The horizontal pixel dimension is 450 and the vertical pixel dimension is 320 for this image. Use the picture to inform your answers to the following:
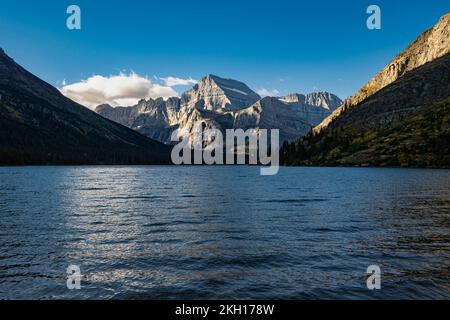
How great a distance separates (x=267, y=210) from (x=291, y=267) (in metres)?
30.2

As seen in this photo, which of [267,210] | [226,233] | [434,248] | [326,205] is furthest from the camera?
[326,205]

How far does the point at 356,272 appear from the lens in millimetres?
24359

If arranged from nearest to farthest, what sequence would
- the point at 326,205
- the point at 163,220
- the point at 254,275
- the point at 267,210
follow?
the point at 254,275 → the point at 163,220 → the point at 267,210 → the point at 326,205

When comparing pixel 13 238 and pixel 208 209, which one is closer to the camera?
pixel 13 238

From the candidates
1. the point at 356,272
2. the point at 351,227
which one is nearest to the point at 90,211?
the point at 351,227

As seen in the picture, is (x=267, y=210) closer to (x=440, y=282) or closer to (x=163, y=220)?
(x=163, y=220)

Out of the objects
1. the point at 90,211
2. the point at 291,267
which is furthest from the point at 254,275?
the point at 90,211

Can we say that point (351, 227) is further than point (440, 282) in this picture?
Yes

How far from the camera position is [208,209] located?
2274 inches
